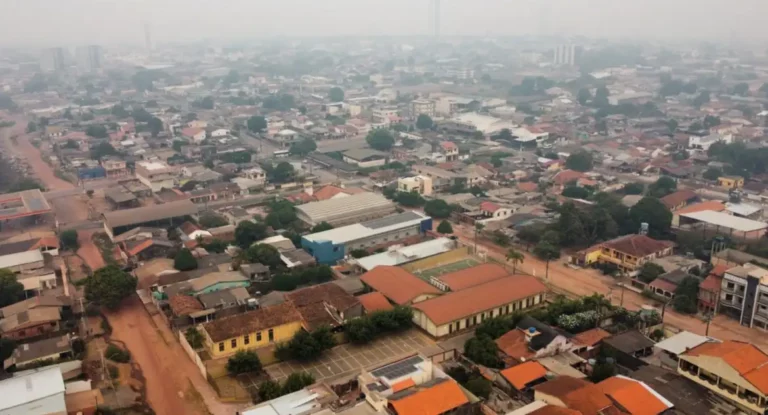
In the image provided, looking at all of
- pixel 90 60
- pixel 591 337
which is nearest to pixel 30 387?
pixel 591 337

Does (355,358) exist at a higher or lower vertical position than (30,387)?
lower

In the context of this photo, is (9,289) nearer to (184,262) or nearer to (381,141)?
(184,262)

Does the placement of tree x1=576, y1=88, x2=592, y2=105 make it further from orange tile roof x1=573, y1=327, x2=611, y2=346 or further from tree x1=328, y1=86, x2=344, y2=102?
orange tile roof x1=573, y1=327, x2=611, y2=346

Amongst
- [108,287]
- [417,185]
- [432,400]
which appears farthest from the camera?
[417,185]

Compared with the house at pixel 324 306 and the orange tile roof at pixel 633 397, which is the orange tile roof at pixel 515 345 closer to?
the orange tile roof at pixel 633 397

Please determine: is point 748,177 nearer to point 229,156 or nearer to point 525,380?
point 525,380

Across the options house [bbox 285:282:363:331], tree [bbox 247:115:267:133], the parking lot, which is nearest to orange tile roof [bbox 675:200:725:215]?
the parking lot
